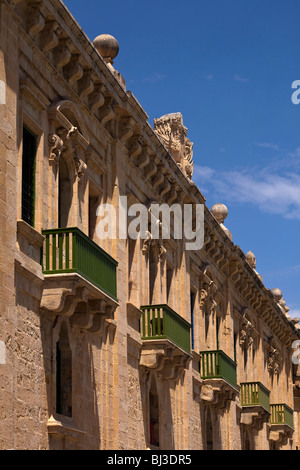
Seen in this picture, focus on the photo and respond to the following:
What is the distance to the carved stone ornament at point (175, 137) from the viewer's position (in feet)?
97.8

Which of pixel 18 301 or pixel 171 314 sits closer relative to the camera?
pixel 18 301

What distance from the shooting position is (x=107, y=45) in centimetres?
2403

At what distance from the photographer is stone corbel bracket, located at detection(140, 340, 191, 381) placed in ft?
79.9

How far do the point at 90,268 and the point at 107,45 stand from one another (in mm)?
6760

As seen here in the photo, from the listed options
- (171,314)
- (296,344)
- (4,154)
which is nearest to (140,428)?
(171,314)

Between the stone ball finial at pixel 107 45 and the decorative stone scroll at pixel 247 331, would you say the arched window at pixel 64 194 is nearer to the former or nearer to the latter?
the stone ball finial at pixel 107 45

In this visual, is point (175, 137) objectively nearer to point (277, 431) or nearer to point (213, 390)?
point (213, 390)

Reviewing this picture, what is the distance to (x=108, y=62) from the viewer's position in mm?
24266

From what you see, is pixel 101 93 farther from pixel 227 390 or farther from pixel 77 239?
pixel 227 390

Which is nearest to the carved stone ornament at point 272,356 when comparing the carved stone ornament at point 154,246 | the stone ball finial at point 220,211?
the stone ball finial at point 220,211

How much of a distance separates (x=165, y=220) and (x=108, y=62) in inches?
209

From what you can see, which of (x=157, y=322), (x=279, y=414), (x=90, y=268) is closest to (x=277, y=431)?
(x=279, y=414)

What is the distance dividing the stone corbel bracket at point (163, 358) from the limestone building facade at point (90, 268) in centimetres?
3

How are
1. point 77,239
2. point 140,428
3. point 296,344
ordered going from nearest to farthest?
1. point 77,239
2. point 140,428
3. point 296,344
